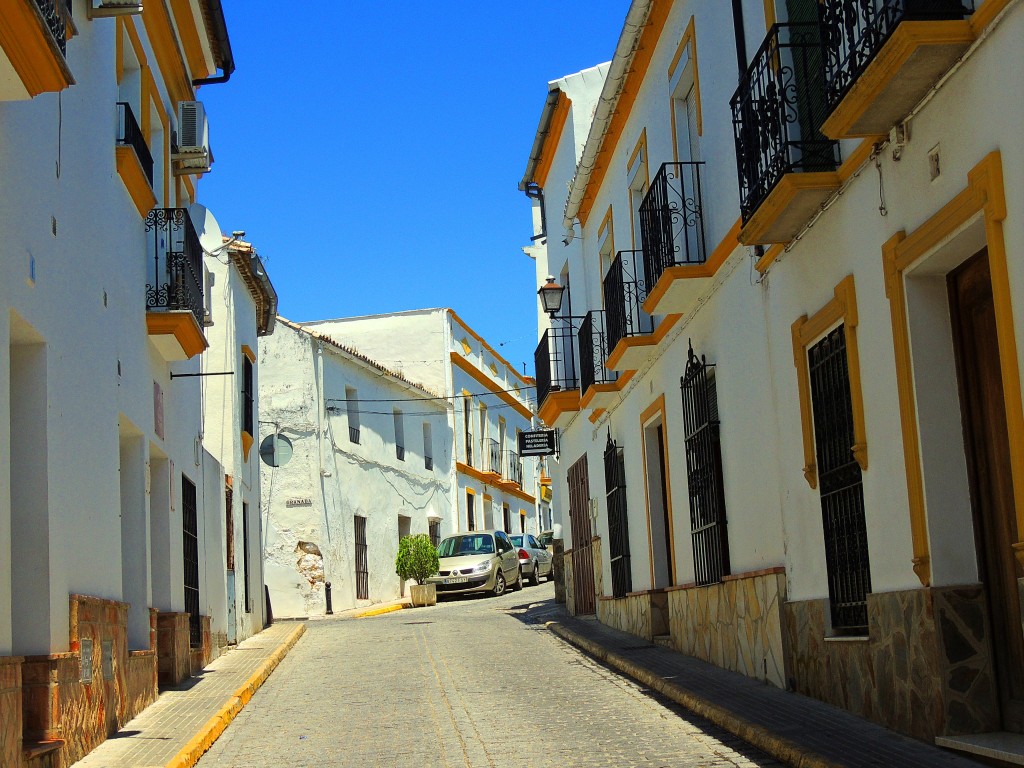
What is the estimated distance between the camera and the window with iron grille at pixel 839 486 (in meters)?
8.09

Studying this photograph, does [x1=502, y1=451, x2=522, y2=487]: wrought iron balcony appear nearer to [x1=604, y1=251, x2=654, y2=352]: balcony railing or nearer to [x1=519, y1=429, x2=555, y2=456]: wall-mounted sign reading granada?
[x1=519, y1=429, x2=555, y2=456]: wall-mounted sign reading granada

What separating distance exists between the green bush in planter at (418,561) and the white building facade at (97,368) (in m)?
12.9

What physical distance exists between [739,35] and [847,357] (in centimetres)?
323

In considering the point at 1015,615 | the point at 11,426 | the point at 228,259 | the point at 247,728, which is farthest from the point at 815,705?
the point at 228,259

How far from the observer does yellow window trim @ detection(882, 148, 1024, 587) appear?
226 inches

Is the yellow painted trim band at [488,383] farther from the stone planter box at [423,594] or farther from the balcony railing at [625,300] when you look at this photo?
the balcony railing at [625,300]

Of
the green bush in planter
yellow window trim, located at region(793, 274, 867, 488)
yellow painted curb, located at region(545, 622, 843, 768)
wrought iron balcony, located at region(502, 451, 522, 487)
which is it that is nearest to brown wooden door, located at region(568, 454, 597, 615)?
yellow painted curb, located at region(545, 622, 843, 768)

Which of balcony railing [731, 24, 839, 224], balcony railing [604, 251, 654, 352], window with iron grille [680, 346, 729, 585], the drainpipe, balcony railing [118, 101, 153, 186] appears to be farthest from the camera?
balcony railing [604, 251, 654, 352]

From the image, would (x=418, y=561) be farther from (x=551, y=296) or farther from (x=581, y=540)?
(x=551, y=296)

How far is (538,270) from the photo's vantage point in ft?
90.2

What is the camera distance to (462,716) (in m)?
9.51

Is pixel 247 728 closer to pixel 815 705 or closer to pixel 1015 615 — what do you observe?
pixel 815 705

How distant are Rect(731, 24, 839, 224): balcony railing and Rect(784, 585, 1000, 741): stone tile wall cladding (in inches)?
115

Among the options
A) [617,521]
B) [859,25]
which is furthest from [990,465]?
[617,521]
